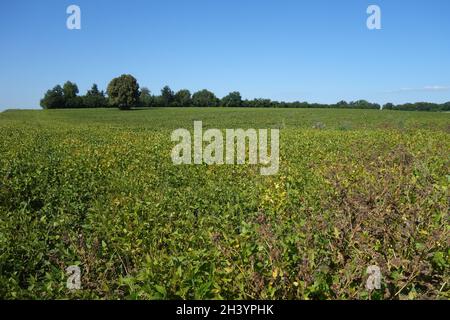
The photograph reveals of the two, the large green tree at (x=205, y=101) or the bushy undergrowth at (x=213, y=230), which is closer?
the bushy undergrowth at (x=213, y=230)

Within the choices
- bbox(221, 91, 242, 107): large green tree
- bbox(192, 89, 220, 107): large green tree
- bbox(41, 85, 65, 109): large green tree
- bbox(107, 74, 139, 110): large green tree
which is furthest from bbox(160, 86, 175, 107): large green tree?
bbox(41, 85, 65, 109): large green tree

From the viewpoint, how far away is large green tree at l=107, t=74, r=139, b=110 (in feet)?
216

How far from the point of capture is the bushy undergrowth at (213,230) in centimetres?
303

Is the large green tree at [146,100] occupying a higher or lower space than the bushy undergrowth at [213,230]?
higher

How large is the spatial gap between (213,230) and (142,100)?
3015 inches

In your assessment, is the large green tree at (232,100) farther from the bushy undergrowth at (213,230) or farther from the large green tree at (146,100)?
the bushy undergrowth at (213,230)

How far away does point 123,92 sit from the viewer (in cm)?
6575

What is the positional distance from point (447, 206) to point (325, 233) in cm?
205

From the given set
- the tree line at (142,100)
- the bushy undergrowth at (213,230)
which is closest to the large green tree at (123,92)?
the tree line at (142,100)

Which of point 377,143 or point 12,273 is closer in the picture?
point 12,273
